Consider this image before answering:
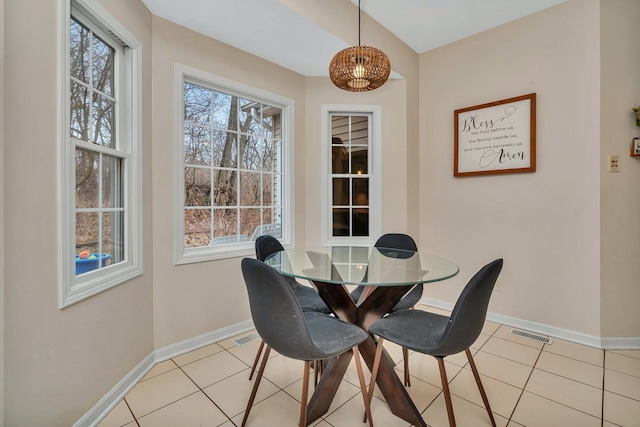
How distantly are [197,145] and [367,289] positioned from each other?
6.15 ft

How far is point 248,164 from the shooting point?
2975mm

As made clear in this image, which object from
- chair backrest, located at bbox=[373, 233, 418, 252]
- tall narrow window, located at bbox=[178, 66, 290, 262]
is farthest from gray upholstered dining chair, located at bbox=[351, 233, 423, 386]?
tall narrow window, located at bbox=[178, 66, 290, 262]

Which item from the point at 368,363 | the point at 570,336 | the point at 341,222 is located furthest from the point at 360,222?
the point at 570,336

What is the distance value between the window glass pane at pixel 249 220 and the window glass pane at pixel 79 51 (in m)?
1.55

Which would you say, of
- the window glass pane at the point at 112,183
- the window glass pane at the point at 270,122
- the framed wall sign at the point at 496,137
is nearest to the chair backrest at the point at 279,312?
the window glass pane at the point at 112,183

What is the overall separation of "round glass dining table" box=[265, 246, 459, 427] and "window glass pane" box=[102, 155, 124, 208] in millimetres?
1087

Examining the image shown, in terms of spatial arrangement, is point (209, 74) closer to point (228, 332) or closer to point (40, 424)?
point (228, 332)

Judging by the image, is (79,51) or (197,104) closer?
(79,51)

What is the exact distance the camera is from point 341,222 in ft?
11.3

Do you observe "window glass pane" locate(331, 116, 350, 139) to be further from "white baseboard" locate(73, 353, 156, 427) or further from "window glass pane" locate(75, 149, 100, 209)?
"white baseboard" locate(73, 353, 156, 427)

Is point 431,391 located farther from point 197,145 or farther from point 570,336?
point 197,145

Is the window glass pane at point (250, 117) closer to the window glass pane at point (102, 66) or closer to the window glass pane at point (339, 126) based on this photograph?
the window glass pane at point (339, 126)

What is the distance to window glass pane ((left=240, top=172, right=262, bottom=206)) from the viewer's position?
2926 millimetres

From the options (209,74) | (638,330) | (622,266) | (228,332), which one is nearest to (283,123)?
(209,74)
